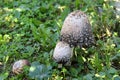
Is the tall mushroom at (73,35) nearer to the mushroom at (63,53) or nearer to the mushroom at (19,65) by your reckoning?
the mushroom at (63,53)

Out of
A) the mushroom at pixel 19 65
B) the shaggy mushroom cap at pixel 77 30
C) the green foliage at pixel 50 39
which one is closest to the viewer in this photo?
the shaggy mushroom cap at pixel 77 30

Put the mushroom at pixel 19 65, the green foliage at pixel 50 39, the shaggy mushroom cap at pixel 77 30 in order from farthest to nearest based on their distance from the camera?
the mushroom at pixel 19 65
the green foliage at pixel 50 39
the shaggy mushroom cap at pixel 77 30

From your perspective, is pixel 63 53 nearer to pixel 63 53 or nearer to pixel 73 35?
pixel 63 53

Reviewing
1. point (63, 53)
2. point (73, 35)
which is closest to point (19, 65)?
point (63, 53)

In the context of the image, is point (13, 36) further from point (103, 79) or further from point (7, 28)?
point (103, 79)

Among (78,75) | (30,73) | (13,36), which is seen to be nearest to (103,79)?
(78,75)

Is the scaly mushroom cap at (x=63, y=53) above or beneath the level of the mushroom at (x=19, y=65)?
above

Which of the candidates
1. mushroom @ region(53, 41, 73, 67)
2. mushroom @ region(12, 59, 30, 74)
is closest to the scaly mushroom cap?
mushroom @ region(53, 41, 73, 67)

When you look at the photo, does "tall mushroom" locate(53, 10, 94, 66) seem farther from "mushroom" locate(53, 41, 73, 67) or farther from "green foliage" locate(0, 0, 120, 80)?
"green foliage" locate(0, 0, 120, 80)

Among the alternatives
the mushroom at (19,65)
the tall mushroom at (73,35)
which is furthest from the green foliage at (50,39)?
the tall mushroom at (73,35)
